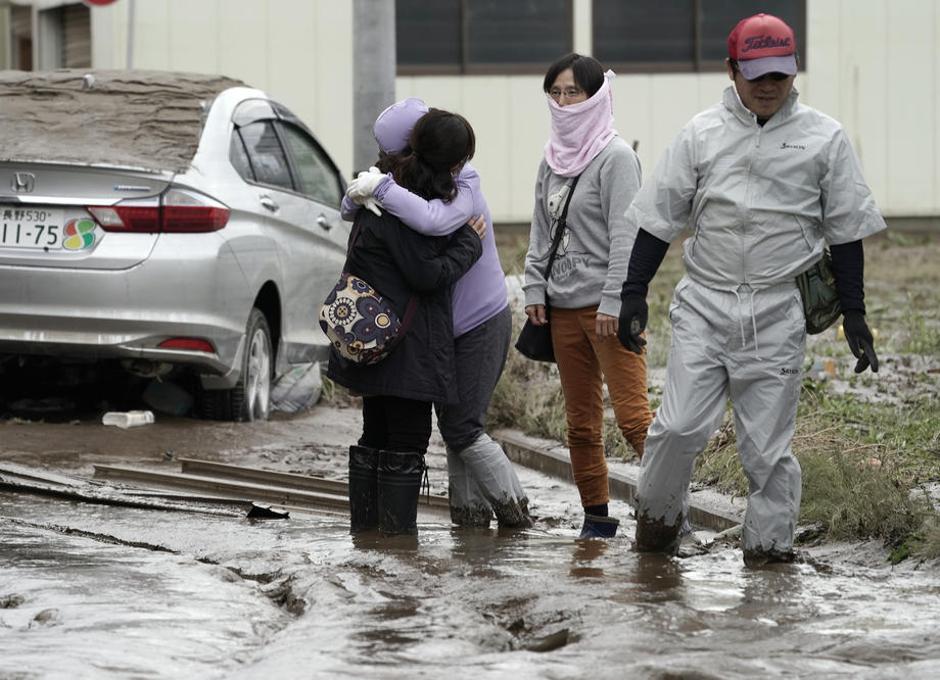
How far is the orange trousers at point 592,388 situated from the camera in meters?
7.04

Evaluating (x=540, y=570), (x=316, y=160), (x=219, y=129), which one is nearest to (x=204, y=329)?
(x=219, y=129)

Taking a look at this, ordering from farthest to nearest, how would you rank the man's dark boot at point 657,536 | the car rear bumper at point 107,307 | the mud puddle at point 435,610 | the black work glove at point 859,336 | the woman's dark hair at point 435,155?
the car rear bumper at point 107,307 → the woman's dark hair at point 435,155 → the man's dark boot at point 657,536 → the black work glove at point 859,336 → the mud puddle at point 435,610

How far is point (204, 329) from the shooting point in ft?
30.7

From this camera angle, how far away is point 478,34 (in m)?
22.2

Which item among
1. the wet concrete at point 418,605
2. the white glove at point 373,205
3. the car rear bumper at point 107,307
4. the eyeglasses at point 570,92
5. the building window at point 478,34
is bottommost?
the wet concrete at point 418,605

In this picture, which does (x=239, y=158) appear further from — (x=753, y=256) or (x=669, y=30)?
(x=669, y=30)

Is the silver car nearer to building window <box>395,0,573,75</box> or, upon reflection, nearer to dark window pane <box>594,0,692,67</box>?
building window <box>395,0,573,75</box>

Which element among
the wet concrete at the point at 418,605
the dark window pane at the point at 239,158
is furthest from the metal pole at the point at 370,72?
the wet concrete at the point at 418,605

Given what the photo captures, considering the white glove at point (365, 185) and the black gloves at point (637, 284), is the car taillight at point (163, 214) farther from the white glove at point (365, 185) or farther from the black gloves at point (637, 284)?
the black gloves at point (637, 284)

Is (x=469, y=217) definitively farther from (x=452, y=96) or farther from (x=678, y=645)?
(x=452, y=96)

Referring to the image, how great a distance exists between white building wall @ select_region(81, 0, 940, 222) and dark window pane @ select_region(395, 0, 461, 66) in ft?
1.04

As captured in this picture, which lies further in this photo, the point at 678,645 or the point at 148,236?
the point at 148,236

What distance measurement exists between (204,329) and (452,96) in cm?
1320

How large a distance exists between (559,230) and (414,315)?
820mm
